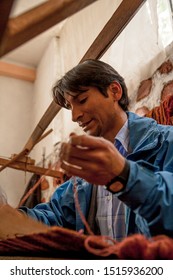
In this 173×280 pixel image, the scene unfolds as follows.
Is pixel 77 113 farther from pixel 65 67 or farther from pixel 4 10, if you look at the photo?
pixel 65 67

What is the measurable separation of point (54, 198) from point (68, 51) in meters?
1.60

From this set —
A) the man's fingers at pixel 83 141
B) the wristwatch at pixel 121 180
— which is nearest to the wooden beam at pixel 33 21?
the man's fingers at pixel 83 141

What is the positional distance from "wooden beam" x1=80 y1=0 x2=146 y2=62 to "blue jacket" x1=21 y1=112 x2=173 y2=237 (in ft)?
1.19

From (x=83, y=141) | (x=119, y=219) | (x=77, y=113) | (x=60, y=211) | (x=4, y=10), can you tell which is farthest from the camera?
(x=60, y=211)

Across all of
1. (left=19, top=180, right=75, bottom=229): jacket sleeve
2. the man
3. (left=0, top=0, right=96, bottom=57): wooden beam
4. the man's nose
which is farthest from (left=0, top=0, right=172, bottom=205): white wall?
(left=0, top=0, right=96, bottom=57): wooden beam

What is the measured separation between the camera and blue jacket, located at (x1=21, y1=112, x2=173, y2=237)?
27.8 inches

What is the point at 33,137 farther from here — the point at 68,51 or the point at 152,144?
the point at 152,144

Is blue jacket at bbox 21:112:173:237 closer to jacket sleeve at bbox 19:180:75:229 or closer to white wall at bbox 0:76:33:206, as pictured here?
jacket sleeve at bbox 19:180:75:229

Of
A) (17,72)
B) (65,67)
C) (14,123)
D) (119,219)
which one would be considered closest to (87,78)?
(119,219)

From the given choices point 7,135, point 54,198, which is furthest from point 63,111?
point 54,198

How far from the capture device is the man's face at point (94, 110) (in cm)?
123

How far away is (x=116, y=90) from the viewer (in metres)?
1.33

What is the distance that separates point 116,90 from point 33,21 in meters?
0.87

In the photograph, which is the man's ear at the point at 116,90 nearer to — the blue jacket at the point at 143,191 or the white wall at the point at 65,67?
the blue jacket at the point at 143,191
